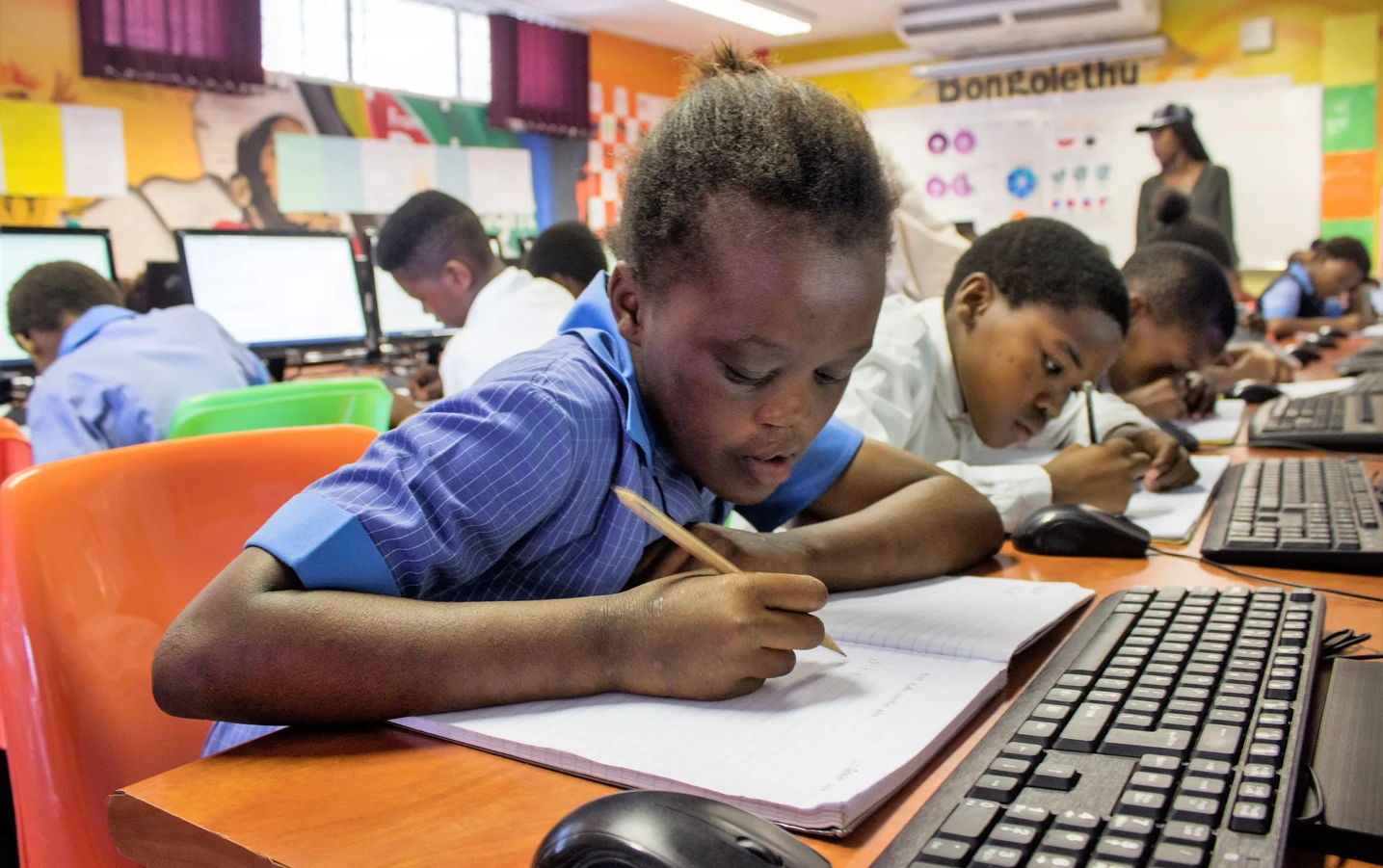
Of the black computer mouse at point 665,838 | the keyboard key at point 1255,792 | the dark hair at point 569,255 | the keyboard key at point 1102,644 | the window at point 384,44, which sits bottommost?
the keyboard key at point 1102,644

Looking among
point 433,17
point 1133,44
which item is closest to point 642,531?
point 433,17

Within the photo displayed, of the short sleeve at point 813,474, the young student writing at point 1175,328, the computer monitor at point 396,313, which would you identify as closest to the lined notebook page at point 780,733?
the short sleeve at point 813,474

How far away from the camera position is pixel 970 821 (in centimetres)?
43

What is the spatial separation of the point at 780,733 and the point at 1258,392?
6.88ft

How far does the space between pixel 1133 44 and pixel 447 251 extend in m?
5.35

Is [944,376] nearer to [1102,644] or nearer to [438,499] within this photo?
[1102,644]

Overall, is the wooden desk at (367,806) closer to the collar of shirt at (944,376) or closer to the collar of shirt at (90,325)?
the collar of shirt at (944,376)

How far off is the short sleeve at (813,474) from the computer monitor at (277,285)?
251cm

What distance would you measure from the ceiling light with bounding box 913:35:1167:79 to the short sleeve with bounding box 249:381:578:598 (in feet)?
22.8

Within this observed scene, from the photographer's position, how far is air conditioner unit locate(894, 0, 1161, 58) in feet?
20.7

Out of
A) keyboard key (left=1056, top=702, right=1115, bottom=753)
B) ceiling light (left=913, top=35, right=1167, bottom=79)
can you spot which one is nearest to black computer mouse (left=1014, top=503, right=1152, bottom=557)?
keyboard key (left=1056, top=702, right=1115, bottom=753)

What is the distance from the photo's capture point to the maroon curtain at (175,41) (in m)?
4.36

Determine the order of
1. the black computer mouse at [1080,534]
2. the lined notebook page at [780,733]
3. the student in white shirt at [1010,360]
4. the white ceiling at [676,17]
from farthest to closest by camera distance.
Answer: the white ceiling at [676,17] < the student in white shirt at [1010,360] < the black computer mouse at [1080,534] < the lined notebook page at [780,733]

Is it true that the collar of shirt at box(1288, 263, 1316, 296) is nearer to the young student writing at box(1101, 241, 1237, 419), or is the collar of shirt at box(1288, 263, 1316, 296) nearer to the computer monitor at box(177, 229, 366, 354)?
the young student writing at box(1101, 241, 1237, 419)
